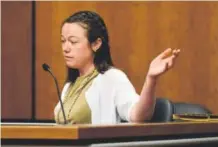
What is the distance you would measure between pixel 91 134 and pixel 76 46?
0.89m

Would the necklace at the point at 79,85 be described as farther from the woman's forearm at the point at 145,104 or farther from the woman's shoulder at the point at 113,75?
the woman's forearm at the point at 145,104

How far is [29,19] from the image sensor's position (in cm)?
503

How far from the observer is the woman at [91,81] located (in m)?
2.49

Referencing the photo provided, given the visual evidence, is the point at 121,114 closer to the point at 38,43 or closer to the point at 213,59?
the point at 213,59

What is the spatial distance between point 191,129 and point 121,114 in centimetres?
50

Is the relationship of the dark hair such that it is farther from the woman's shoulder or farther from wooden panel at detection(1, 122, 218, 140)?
wooden panel at detection(1, 122, 218, 140)

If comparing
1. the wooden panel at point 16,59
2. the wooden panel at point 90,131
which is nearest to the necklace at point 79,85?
the wooden panel at point 90,131

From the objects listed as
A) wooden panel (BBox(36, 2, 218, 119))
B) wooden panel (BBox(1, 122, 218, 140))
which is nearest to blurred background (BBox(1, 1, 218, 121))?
wooden panel (BBox(36, 2, 218, 119))

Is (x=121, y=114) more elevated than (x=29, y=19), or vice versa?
(x=29, y=19)

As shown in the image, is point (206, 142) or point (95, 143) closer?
point (95, 143)

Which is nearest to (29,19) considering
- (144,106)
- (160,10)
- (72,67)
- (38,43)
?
(38,43)

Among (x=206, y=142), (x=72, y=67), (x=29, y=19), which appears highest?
(x=29, y=19)

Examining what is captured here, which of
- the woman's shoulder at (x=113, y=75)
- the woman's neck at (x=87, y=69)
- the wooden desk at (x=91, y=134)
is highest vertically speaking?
the woman's neck at (x=87, y=69)

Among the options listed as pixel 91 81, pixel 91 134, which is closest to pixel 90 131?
pixel 91 134
